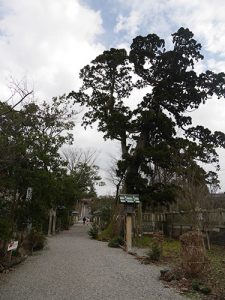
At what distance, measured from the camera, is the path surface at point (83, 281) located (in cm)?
838

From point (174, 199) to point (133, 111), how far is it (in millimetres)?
6573

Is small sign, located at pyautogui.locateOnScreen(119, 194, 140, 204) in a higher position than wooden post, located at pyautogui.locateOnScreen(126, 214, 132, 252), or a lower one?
higher

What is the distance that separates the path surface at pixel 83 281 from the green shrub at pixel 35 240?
3.01 m

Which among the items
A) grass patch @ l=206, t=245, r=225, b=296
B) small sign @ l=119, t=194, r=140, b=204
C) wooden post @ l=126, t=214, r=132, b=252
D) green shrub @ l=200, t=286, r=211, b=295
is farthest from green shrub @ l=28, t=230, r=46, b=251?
green shrub @ l=200, t=286, r=211, b=295

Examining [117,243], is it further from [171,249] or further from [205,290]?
[205,290]

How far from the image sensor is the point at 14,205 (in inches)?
569

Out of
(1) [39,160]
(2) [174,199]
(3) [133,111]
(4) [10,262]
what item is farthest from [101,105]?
(4) [10,262]

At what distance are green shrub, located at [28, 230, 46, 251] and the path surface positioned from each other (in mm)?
3011

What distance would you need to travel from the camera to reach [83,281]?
33.4 ft

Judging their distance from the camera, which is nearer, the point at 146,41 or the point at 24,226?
the point at 24,226

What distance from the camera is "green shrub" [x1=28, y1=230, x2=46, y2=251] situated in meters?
17.5

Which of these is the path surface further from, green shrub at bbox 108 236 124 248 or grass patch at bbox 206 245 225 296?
green shrub at bbox 108 236 124 248

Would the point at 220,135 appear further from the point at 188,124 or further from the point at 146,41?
the point at 146,41

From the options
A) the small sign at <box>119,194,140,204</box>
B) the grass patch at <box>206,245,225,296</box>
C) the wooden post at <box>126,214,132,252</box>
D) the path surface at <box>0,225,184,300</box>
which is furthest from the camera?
the small sign at <box>119,194,140,204</box>
